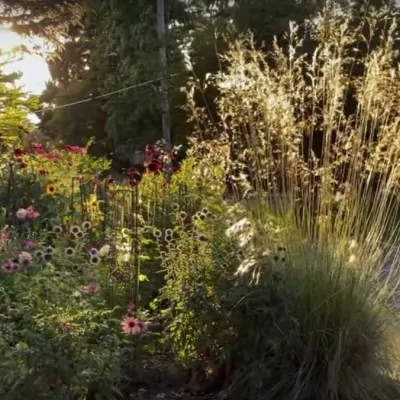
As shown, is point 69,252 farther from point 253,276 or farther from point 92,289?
point 253,276

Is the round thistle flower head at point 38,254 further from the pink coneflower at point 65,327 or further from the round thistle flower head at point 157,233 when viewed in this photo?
the round thistle flower head at point 157,233

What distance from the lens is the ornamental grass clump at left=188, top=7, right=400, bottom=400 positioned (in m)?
2.52

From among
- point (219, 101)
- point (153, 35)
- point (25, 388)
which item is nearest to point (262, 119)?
point (219, 101)

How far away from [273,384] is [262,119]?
1.23 m

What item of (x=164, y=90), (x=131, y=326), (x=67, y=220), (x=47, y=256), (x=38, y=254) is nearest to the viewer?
(x=131, y=326)

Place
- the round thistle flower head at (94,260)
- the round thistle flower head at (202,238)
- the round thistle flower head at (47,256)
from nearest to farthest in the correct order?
1. the round thistle flower head at (47,256)
2. the round thistle flower head at (94,260)
3. the round thistle flower head at (202,238)

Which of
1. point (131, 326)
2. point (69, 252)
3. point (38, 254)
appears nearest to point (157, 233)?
point (69, 252)

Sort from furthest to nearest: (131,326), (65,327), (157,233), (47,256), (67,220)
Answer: (67,220), (157,233), (47,256), (131,326), (65,327)

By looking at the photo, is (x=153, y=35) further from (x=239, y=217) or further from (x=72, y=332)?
(x=72, y=332)

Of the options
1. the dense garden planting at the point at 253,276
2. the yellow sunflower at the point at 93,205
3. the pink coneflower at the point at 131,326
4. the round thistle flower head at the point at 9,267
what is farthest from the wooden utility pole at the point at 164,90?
the pink coneflower at the point at 131,326

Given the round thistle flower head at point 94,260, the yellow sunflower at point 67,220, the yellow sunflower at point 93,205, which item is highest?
the yellow sunflower at point 93,205

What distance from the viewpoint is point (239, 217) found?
3.17 meters

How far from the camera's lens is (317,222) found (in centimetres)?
290

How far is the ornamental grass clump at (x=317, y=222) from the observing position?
8.28 feet
